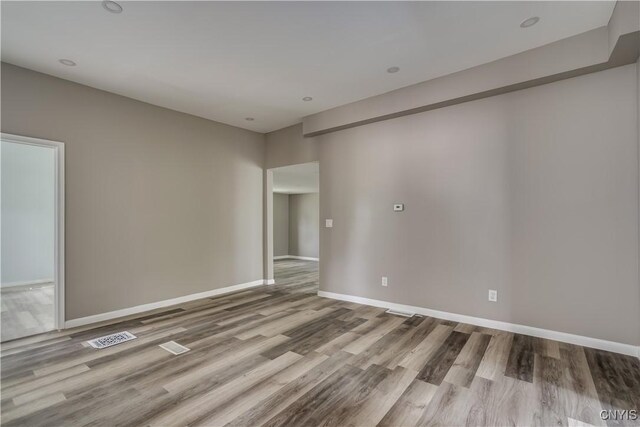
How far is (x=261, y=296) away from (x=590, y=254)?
4.22 m

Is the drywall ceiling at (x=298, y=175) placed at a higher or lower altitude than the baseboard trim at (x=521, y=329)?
higher

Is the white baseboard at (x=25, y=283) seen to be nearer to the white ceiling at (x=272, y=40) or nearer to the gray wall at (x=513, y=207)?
the white ceiling at (x=272, y=40)

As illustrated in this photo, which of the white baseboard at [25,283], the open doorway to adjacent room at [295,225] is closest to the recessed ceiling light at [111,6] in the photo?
the white baseboard at [25,283]

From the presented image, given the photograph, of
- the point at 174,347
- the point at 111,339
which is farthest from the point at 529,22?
the point at 111,339

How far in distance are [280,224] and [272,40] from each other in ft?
25.8

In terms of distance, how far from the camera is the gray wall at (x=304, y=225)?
980 centimetres

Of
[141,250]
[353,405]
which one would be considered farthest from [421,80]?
[141,250]

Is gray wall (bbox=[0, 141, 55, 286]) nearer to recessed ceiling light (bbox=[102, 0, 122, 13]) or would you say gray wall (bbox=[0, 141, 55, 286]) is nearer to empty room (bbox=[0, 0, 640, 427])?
empty room (bbox=[0, 0, 640, 427])

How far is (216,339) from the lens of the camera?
3.04 metres

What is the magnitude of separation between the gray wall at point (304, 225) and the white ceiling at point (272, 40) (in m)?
6.30

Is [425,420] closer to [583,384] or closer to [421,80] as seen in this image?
[583,384]
